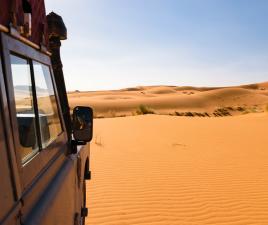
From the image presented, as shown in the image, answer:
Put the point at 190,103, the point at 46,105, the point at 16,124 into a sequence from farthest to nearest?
the point at 190,103 → the point at 46,105 → the point at 16,124

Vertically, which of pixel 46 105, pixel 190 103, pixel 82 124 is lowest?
pixel 190 103

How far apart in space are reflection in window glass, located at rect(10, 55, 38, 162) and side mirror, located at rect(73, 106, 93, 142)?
0.91 m

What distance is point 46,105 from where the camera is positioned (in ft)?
8.27

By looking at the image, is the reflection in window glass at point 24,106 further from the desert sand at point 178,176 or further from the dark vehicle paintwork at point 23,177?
the desert sand at point 178,176

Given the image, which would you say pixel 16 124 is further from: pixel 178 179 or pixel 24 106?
pixel 178 179

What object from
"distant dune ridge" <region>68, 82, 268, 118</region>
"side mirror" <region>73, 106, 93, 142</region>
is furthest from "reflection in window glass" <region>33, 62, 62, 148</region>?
"distant dune ridge" <region>68, 82, 268, 118</region>

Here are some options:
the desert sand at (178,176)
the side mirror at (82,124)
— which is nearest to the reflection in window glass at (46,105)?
the side mirror at (82,124)

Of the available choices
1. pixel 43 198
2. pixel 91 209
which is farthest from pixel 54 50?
pixel 91 209

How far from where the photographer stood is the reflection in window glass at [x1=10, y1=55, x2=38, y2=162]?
5.86ft

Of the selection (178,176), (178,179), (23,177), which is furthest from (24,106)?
(178,176)

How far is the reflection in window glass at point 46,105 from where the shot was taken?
2247mm

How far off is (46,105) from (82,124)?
0.59 meters

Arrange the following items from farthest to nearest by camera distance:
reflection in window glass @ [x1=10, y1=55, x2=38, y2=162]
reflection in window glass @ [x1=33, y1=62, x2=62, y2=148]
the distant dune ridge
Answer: the distant dune ridge
reflection in window glass @ [x1=33, y1=62, x2=62, y2=148]
reflection in window glass @ [x1=10, y1=55, x2=38, y2=162]

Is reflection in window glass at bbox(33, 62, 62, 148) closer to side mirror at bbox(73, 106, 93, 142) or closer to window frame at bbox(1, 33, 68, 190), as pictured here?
window frame at bbox(1, 33, 68, 190)
